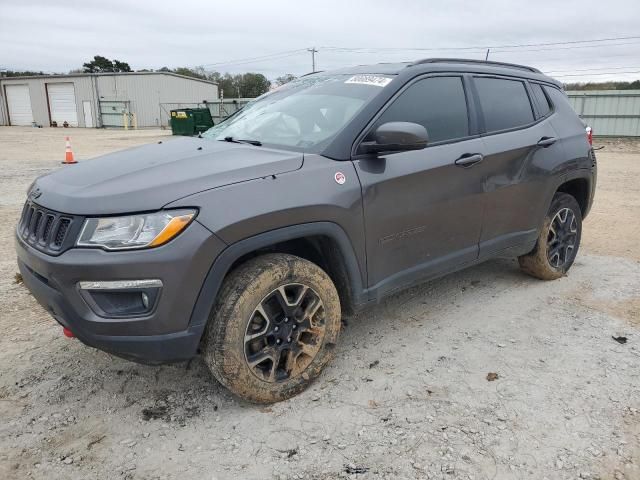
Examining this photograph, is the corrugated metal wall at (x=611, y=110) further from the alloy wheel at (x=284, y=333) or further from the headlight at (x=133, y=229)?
the headlight at (x=133, y=229)

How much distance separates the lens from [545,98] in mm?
4488

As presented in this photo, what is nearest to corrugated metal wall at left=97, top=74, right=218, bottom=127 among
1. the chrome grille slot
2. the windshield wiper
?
the windshield wiper

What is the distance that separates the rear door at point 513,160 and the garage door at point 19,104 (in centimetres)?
4854

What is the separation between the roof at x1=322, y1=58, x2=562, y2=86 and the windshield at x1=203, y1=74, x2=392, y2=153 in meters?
0.13

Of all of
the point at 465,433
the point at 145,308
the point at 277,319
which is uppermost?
the point at 145,308

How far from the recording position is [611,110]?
20.0 metres

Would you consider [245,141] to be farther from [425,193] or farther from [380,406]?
[380,406]

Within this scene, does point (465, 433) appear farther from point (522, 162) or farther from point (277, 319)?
point (522, 162)

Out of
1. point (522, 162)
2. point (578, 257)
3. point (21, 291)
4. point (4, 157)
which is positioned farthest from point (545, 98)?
point (4, 157)

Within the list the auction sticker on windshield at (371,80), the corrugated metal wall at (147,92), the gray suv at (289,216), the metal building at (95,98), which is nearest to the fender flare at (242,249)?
the gray suv at (289,216)

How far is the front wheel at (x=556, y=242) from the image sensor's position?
4465 millimetres

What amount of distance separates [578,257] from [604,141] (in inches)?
662

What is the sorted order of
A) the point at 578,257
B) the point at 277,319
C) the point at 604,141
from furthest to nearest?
1. the point at 604,141
2. the point at 578,257
3. the point at 277,319

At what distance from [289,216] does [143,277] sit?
0.77 m
